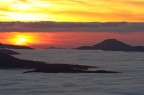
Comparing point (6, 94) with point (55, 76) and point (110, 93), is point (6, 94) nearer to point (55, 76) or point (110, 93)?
point (110, 93)

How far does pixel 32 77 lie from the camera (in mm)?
49906

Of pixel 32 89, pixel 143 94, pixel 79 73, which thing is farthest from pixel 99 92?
pixel 79 73

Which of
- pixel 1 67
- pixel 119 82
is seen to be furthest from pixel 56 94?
pixel 1 67

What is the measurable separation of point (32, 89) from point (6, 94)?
3958mm

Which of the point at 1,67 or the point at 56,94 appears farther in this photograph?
the point at 1,67

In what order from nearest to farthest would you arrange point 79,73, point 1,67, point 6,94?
1. point 6,94
2. point 79,73
3. point 1,67

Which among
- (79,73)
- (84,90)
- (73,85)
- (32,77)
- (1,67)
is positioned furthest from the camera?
(1,67)

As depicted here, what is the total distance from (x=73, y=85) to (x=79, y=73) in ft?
42.3

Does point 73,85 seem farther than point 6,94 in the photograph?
Yes

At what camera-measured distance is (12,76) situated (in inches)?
2026

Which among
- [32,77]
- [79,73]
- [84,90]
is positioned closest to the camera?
[84,90]

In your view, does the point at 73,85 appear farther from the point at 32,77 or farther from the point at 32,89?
the point at 32,77

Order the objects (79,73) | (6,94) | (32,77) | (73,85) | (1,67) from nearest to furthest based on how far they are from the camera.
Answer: (6,94) → (73,85) → (32,77) → (79,73) → (1,67)

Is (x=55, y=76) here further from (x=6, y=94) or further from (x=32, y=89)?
(x=6, y=94)
